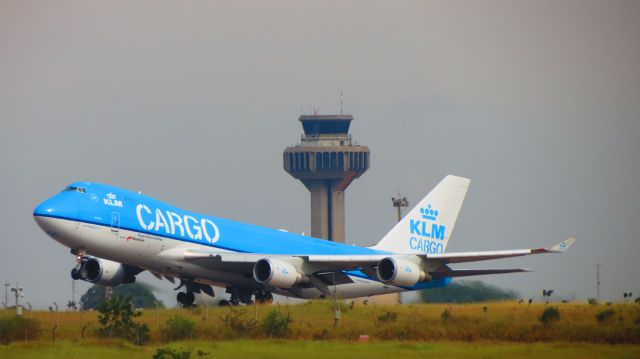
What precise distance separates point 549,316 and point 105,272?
2063 cm

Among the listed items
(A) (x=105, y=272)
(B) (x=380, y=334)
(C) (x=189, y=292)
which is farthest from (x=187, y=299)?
(B) (x=380, y=334)

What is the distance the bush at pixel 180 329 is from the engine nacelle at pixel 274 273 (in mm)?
7777

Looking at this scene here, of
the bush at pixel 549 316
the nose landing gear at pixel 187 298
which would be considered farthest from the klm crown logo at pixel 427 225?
the bush at pixel 549 316

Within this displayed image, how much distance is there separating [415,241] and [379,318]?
1512 centimetres

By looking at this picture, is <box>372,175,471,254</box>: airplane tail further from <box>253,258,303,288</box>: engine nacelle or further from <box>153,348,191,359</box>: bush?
<box>153,348,191,359</box>: bush

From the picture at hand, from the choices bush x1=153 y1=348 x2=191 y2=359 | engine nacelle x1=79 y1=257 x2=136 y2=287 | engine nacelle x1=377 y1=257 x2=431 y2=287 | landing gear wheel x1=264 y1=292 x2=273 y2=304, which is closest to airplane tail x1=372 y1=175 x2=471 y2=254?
landing gear wheel x1=264 y1=292 x2=273 y2=304

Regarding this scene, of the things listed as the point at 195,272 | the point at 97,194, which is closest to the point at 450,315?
the point at 195,272

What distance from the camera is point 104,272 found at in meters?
64.6

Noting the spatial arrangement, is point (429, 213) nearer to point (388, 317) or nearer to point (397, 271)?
point (397, 271)

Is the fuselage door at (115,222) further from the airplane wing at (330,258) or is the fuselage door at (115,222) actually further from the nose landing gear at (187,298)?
the nose landing gear at (187,298)

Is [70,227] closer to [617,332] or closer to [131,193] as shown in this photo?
[131,193]

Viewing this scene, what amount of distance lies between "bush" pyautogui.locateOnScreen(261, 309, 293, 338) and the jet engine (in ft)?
37.8

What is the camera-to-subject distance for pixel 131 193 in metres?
61.2

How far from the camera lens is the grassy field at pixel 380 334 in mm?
49125
